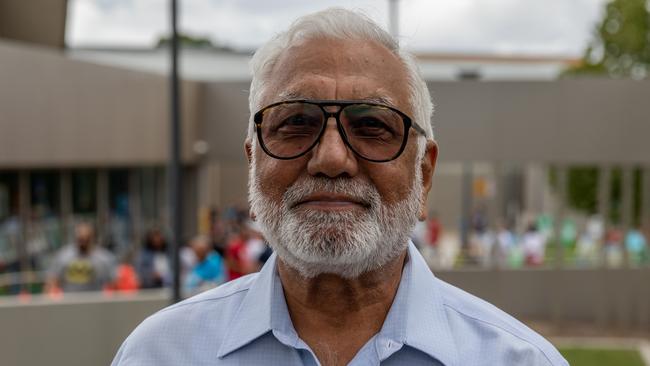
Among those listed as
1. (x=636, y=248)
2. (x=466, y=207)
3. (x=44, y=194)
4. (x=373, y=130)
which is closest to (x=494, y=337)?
(x=373, y=130)

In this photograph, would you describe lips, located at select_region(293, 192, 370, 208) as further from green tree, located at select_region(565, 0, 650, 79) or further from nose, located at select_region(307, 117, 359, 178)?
green tree, located at select_region(565, 0, 650, 79)

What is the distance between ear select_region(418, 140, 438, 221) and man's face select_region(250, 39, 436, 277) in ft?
0.39

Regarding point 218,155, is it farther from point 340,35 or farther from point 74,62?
point 340,35

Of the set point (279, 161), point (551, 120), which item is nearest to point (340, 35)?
point (279, 161)

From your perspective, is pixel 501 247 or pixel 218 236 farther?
pixel 501 247

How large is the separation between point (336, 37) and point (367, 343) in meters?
0.68

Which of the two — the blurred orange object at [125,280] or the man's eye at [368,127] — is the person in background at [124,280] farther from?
the man's eye at [368,127]

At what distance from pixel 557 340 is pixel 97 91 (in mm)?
8515

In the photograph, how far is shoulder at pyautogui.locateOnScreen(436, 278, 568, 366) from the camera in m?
1.94

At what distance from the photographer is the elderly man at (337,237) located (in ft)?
6.39

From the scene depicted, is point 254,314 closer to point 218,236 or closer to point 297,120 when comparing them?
point 297,120

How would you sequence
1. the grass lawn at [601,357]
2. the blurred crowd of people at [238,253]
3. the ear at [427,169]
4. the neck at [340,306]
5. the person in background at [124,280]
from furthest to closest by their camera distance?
the grass lawn at [601,357] < the person in background at [124,280] < the blurred crowd of people at [238,253] < the ear at [427,169] < the neck at [340,306]

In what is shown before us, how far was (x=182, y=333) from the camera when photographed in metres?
2.02

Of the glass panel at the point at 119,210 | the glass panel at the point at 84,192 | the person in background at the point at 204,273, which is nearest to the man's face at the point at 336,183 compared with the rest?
the person in background at the point at 204,273
